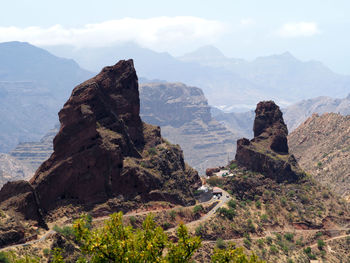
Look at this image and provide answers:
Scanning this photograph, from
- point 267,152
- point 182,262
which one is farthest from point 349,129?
point 182,262

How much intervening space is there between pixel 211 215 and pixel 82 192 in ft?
90.1

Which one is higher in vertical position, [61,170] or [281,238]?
[61,170]

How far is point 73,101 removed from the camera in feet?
313

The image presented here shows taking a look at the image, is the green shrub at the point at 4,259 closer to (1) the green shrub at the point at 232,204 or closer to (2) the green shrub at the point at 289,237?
(1) the green shrub at the point at 232,204

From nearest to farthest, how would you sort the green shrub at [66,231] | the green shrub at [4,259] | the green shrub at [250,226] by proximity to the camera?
the green shrub at [4,259] → the green shrub at [66,231] → the green shrub at [250,226]

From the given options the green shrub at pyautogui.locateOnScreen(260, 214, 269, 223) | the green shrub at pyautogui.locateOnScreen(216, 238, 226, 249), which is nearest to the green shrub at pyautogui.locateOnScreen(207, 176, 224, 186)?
the green shrub at pyautogui.locateOnScreen(260, 214, 269, 223)

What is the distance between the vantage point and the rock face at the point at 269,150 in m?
122

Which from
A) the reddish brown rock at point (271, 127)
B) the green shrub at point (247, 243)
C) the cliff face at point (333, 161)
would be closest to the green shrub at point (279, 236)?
the green shrub at point (247, 243)

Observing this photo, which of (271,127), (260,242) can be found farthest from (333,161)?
(260,242)

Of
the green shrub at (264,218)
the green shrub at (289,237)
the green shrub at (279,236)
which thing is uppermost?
the green shrub at (264,218)

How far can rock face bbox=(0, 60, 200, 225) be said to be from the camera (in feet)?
287

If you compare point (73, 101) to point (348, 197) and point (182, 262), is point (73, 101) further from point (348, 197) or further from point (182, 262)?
point (348, 197)

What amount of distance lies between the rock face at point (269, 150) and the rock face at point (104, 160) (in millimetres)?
25060

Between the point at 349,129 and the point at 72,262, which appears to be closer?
the point at 72,262
